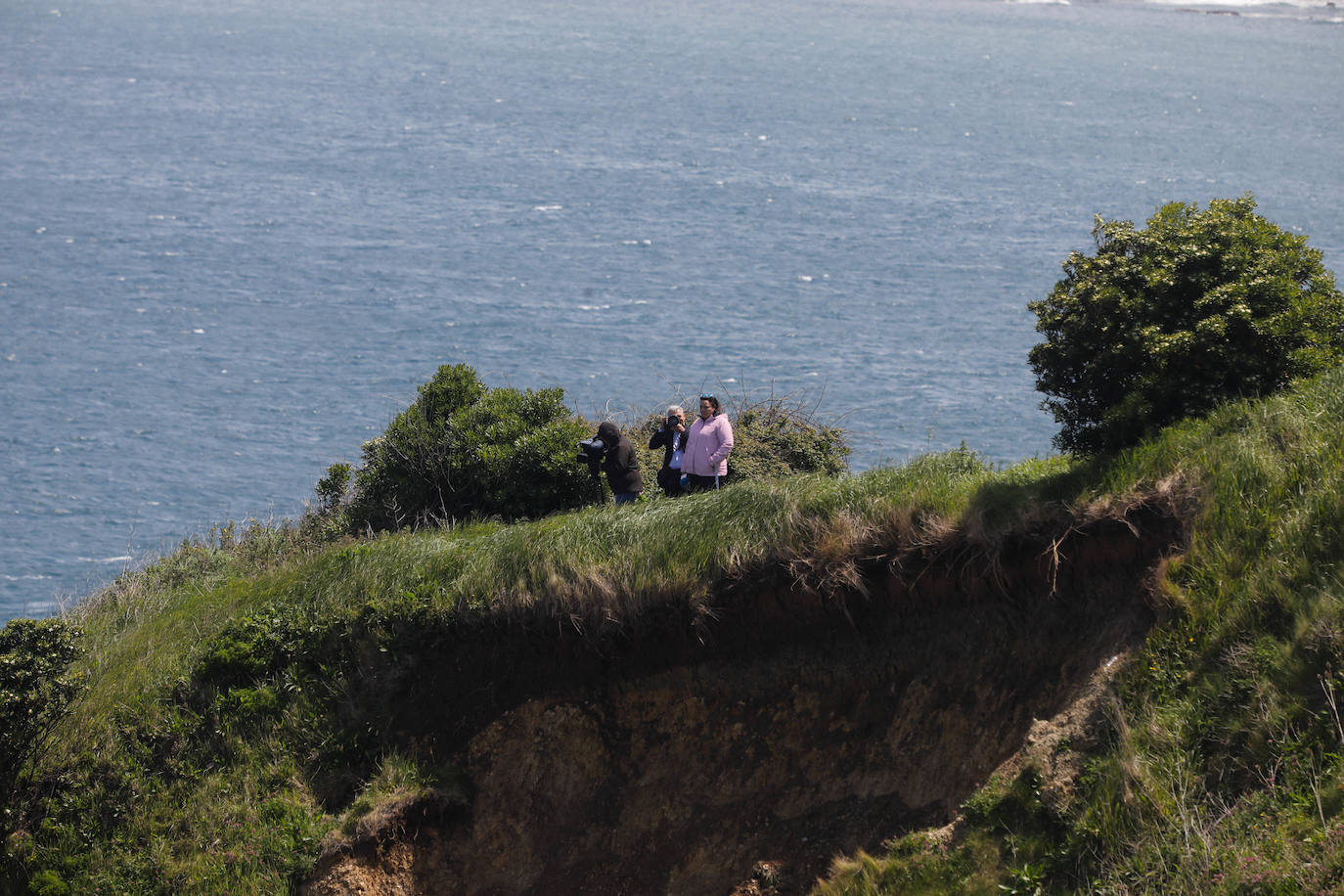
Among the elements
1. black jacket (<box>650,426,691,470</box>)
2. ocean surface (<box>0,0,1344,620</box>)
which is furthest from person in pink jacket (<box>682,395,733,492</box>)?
ocean surface (<box>0,0,1344,620</box>)

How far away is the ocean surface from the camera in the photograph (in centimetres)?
4944

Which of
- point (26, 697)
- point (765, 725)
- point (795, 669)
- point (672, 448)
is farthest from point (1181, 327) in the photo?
point (26, 697)

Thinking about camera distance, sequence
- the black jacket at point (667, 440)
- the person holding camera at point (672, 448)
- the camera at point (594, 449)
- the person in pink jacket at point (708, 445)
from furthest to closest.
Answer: the black jacket at point (667, 440), the camera at point (594, 449), the person holding camera at point (672, 448), the person in pink jacket at point (708, 445)

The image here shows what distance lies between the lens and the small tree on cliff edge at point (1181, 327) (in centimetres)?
1360

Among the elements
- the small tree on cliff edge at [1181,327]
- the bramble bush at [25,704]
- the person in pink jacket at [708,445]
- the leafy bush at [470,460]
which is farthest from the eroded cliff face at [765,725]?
the leafy bush at [470,460]

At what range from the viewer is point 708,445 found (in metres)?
17.8

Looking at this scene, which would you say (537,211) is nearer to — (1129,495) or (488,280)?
(488,280)

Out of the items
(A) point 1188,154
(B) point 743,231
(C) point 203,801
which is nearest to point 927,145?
(A) point 1188,154

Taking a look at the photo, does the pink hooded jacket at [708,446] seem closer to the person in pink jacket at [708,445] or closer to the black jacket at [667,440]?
the person in pink jacket at [708,445]

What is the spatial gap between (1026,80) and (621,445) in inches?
5131

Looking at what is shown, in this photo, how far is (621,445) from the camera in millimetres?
18391

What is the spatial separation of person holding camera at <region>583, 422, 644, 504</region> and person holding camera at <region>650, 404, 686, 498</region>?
382 millimetres

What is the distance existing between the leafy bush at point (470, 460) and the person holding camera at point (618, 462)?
1232 mm

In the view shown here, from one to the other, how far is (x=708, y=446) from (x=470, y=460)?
4.50m
